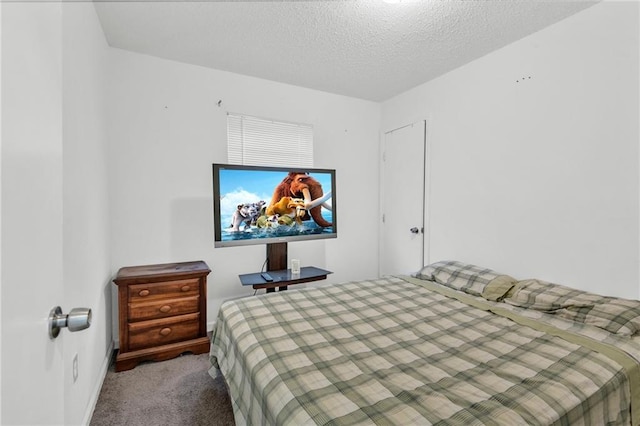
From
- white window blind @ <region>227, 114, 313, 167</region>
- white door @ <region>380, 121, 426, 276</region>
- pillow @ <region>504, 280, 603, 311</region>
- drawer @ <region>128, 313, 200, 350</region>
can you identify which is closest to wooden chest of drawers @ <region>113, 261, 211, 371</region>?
drawer @ <region>128, 313, 200, 350</region>

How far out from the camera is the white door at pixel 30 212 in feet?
1.64

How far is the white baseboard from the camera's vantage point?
5.91ft

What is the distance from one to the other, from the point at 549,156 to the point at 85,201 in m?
3.27

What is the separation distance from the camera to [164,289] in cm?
251

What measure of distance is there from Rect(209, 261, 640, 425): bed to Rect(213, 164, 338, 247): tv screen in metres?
0.83

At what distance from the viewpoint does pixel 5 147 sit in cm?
49

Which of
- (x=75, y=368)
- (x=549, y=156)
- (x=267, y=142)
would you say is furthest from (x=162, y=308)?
(x=549, y=156)

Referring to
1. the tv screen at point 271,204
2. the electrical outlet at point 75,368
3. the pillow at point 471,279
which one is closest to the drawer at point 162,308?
the tv screen at point 271,204

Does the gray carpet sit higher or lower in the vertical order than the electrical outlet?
lower

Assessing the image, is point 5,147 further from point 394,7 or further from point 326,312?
point 394,7

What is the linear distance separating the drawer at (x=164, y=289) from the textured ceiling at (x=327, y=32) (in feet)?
6.65

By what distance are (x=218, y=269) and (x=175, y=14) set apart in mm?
2257

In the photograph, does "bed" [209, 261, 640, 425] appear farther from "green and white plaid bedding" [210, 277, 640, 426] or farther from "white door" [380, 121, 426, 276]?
"white door" [380, 121, 426, 276]

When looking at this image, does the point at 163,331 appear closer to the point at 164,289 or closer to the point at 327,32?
the point at 164,289
